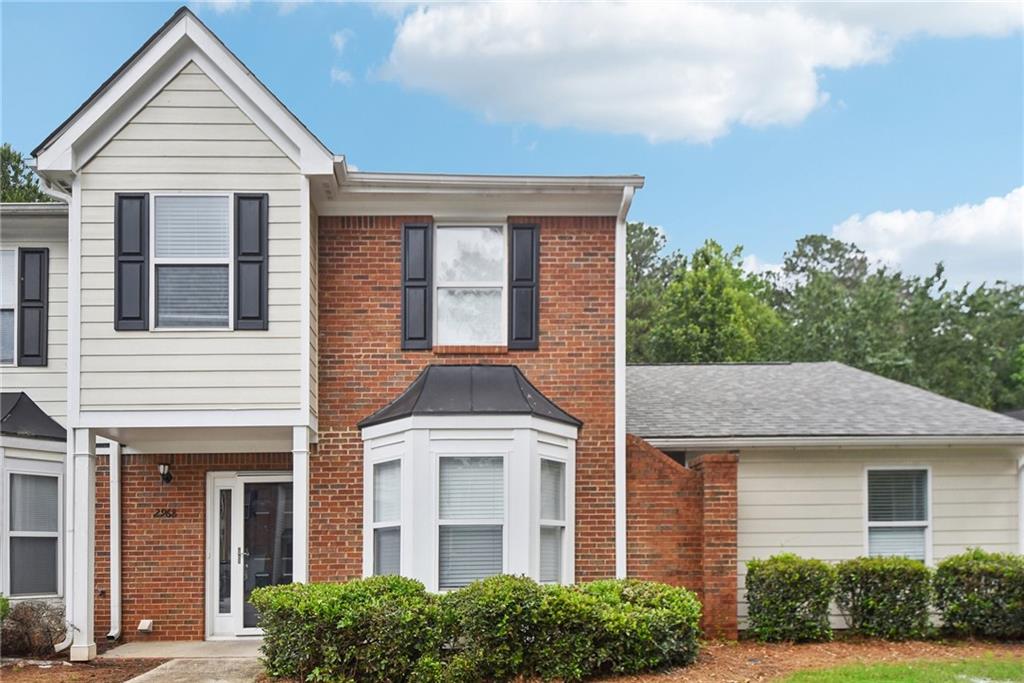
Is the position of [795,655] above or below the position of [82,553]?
below

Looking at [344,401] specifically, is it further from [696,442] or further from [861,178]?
[861,178]

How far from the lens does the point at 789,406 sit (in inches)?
603

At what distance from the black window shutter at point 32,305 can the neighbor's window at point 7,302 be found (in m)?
0.09

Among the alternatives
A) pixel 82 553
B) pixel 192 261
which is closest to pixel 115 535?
pixel 82 553

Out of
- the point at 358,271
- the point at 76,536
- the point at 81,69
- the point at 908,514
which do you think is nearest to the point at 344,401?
the point at 358,271

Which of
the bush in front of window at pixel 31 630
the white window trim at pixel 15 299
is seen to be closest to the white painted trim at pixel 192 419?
the bush in front of window at pixel 31 630

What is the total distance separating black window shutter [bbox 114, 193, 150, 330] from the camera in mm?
12109

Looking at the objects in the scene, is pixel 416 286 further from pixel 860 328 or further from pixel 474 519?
pixel 860 328

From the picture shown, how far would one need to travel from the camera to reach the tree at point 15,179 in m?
26.3

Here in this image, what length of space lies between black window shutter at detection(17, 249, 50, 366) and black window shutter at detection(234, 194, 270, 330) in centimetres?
333

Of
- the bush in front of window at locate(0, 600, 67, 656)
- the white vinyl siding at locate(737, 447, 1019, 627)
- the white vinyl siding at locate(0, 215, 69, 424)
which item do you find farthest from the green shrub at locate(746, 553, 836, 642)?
the white vinyl siding at locate(0, 215, 69, 424)

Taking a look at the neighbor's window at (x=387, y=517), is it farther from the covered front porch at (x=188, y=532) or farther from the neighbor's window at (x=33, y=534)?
the neighbor's window at (x=33, y=534)

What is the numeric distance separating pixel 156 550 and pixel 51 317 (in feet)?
10.6

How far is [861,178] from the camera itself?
4084 centimetres
